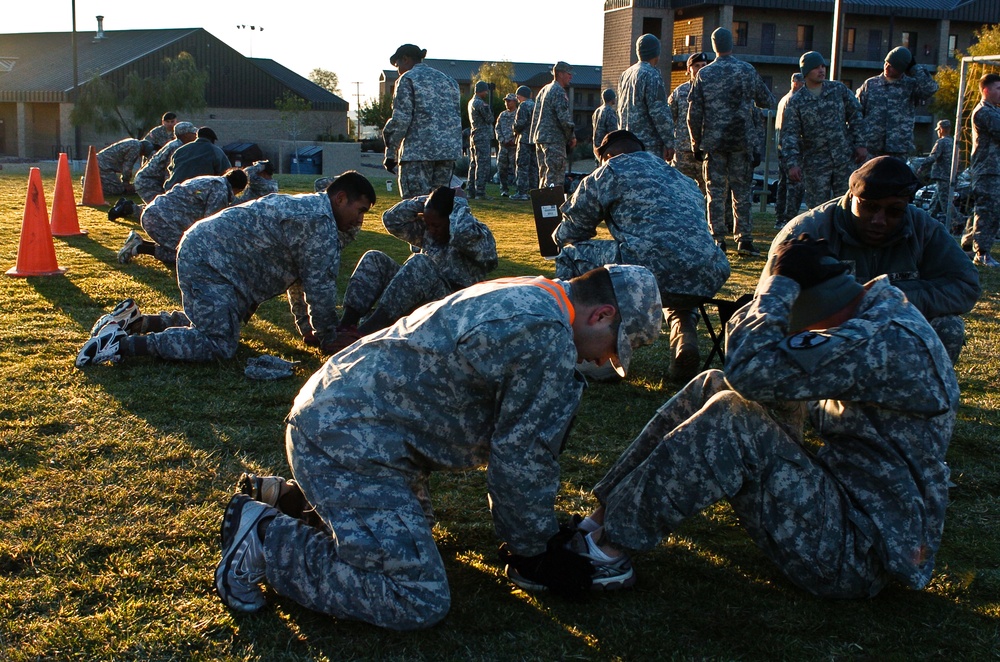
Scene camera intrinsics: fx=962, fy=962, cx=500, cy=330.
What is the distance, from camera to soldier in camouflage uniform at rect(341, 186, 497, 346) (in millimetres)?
6496

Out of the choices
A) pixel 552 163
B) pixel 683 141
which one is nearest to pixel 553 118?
pixel 552 163

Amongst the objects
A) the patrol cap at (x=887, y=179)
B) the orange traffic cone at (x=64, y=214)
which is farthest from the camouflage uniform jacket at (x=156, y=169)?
the patrol cap at (x=887, y=179)

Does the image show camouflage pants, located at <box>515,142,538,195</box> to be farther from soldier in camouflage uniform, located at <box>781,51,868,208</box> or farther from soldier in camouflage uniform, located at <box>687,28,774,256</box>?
soldier in camouflage uniform, located at <box>781,51,868,208</box>

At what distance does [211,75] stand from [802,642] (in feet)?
195

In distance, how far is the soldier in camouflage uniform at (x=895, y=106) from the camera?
11086 mm

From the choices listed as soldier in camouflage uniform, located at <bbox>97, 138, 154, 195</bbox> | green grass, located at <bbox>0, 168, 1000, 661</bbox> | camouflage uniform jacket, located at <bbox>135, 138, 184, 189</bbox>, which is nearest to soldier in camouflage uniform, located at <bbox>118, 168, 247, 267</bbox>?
green grass, located at <bbox>0, 168, 1000, 661</bbox>

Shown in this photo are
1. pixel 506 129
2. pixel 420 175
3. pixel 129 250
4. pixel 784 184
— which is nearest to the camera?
pixel 129 250

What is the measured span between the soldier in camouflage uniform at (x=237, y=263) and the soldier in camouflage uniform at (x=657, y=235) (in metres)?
1.39

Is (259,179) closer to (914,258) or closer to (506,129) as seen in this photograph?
(914,258)

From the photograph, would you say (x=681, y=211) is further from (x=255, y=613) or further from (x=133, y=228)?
(x=133, y=228)

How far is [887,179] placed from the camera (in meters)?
4.05

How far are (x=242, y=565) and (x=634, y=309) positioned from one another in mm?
1468

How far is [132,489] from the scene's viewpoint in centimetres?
392

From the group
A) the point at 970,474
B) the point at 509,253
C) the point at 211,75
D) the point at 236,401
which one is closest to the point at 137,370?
the point at 236,401
